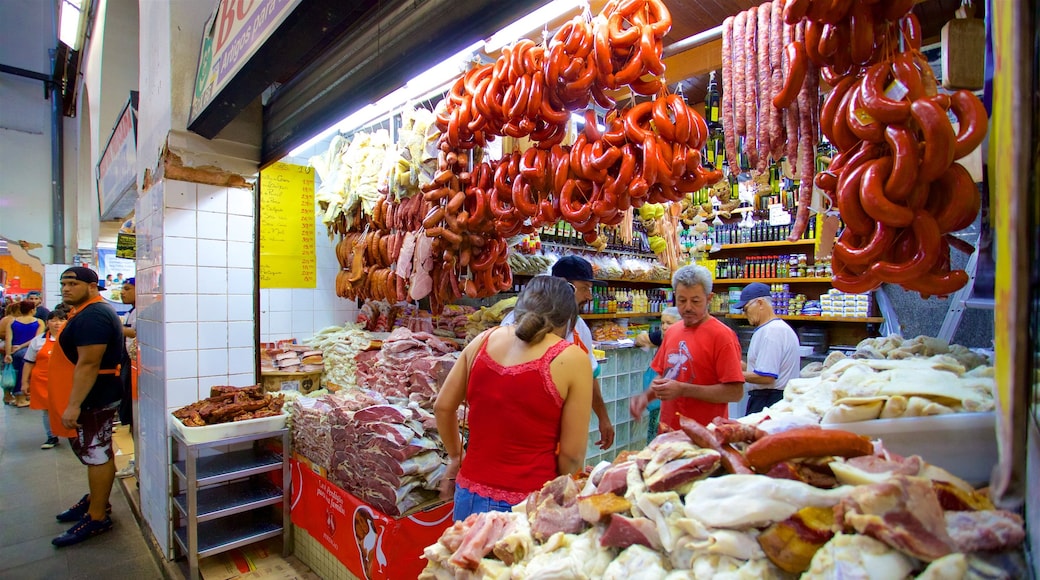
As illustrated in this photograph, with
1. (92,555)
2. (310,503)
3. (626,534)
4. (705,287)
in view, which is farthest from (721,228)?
(92,555)

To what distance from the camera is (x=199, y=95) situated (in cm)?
384

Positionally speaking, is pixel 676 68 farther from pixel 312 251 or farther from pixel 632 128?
pixel 312 251

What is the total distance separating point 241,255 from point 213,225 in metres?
0.32

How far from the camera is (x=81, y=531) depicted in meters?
4.72

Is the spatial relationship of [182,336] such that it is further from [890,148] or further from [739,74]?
[890,148]

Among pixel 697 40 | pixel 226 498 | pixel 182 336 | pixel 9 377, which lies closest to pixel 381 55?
pixel 697 40

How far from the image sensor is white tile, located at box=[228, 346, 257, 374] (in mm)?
4414

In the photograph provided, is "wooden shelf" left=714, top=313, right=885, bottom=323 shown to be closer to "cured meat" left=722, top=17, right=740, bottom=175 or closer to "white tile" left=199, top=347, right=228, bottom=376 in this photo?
"cured meat" left=722, top=17, right=740, bottom=175

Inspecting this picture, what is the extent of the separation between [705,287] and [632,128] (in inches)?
51.8

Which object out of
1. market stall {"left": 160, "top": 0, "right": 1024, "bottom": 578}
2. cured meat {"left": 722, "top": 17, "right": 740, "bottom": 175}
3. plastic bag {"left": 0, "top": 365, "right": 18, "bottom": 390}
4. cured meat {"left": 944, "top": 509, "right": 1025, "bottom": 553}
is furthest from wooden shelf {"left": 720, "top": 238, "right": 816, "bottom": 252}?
plastic bag {"left": 0, "top": 365, "right": 18, "bottom": 390}

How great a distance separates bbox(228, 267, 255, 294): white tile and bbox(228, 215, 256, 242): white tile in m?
0.27

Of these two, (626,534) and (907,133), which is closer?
(626,534)

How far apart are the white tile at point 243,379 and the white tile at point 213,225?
118cm

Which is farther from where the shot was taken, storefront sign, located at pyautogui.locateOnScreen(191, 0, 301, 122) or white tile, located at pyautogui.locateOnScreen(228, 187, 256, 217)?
white tile, located at pyautogui.locateOnScreen(228, 187, 256, 217)
